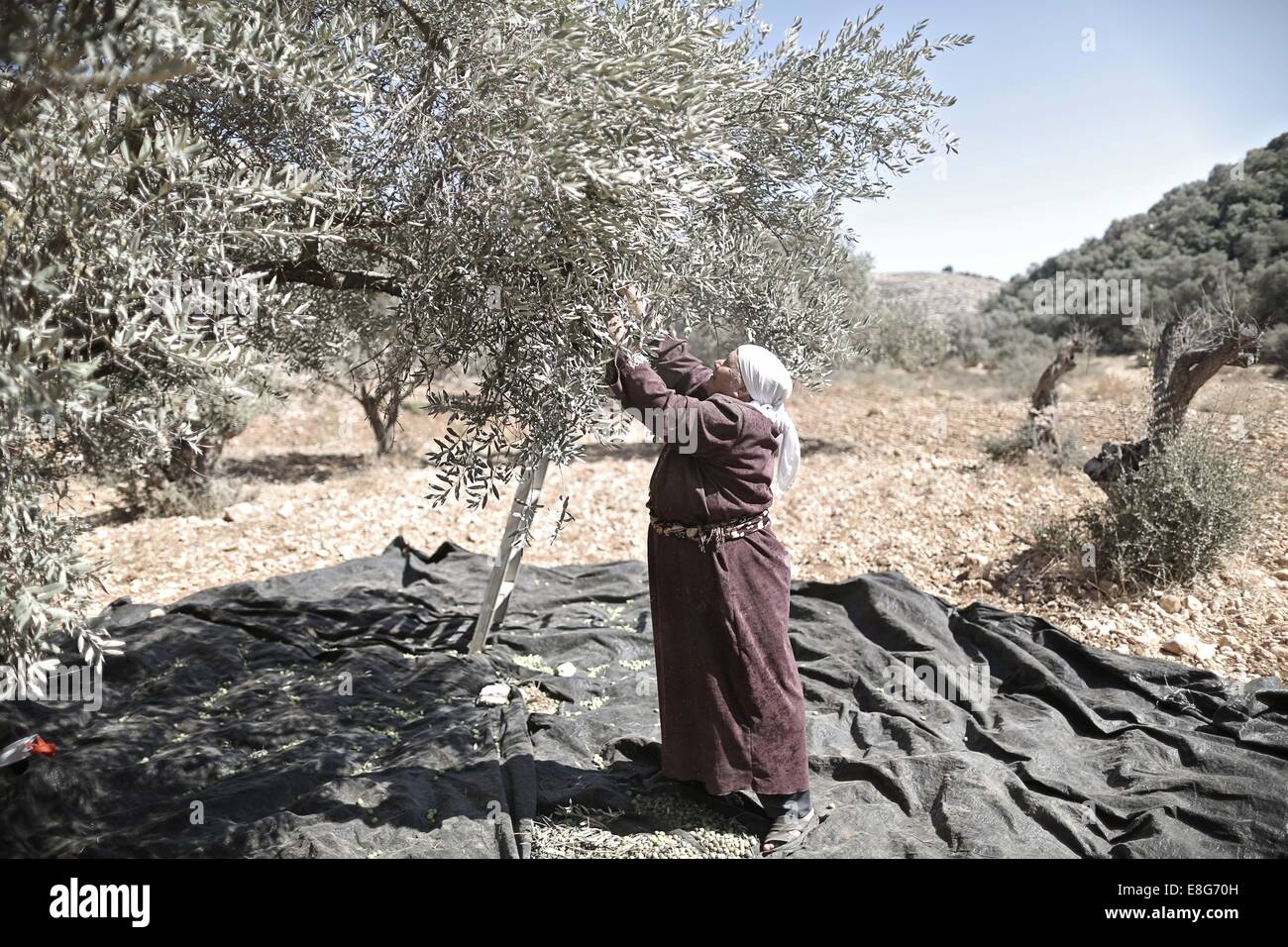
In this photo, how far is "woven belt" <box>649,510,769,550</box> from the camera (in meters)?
3.68

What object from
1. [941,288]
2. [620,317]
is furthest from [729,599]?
[941,288]

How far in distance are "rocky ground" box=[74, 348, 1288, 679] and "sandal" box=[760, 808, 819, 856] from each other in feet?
11.6

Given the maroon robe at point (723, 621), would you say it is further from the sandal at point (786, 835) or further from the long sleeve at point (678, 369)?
the sandal at point (786, 835)

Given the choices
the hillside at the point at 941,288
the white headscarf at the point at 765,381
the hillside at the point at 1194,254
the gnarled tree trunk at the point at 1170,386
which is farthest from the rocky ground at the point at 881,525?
the hillside at the point at 941,288

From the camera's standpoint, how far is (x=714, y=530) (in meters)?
3.68

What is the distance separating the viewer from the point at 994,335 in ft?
73.0

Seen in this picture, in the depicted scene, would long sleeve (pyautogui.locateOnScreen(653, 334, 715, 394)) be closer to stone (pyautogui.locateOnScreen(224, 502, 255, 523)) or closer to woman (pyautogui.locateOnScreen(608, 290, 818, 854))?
woman (pyautogui.locateOnScreen(608, 290, 818, 854))

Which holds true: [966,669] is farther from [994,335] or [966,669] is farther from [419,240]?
[994,335]

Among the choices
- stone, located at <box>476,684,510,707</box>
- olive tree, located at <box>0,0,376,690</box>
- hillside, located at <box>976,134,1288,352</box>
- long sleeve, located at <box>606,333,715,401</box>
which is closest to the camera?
olive tree, located at <box>0,0,376,690</box>

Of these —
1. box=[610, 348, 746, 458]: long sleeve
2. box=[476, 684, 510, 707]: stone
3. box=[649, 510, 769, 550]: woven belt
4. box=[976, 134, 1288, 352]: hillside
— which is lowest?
box=[476, 684, 510, 707]: stone

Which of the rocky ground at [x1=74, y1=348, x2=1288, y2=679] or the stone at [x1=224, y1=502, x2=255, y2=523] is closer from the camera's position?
the rocky ground at [x1=74, y1=348, x2=1288, y2=679]

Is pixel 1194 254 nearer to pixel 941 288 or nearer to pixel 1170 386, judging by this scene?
pixel 1170 386

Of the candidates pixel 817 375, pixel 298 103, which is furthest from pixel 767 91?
pixel 298 103

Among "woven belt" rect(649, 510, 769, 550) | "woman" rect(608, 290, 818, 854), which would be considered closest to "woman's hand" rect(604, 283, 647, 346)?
"woman" rect(608, 290, 818, 854)
